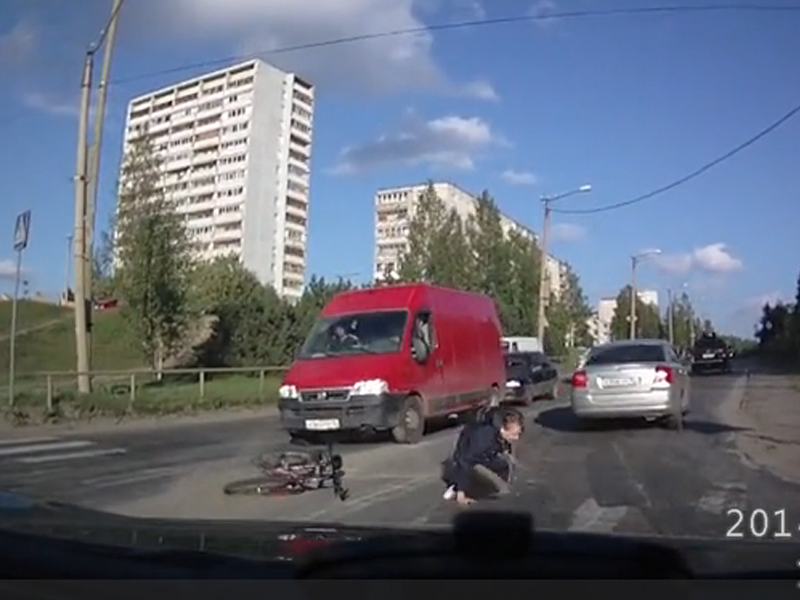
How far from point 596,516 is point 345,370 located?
8067 mm

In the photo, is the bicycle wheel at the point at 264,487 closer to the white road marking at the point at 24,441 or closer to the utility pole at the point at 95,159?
the white road marking at the point at 24,441

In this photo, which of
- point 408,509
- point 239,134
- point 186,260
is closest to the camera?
point 408,509

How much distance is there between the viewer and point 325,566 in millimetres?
2387

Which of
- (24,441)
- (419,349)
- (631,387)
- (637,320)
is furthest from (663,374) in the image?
(637,320)

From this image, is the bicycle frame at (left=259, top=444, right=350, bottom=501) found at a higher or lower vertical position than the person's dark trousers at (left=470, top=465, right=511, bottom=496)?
lower

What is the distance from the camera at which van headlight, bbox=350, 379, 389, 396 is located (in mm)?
14922

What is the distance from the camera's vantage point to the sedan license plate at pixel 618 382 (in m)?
15.8

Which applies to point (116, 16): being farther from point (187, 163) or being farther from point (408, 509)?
point (187, 163)

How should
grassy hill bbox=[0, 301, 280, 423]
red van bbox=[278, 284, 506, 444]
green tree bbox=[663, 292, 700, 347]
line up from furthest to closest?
green tree bbox=[663, 292, 700, 347] < grassy hill bbox=[0, 301, 280, 423] < red van bbox=[278, 284, 506, 444]

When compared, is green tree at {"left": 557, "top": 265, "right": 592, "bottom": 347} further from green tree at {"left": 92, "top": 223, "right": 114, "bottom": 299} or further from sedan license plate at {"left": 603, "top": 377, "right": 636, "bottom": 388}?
sedan license plate at {"left": 603, "top": 377, "right": 636, "bottom": 388}

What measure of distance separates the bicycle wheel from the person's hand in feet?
8.27

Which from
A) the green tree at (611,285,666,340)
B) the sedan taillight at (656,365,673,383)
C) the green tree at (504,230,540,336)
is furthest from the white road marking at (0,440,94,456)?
the green tree at (611,285,666,340)

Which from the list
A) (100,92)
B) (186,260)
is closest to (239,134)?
(186,260)

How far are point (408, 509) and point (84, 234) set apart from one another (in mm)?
14773
